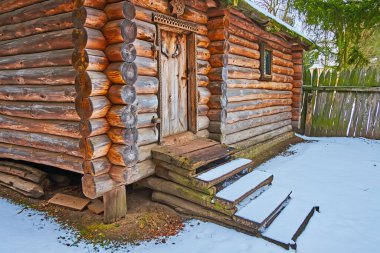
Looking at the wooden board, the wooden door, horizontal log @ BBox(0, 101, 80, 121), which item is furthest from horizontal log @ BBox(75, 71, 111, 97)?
the wooden board

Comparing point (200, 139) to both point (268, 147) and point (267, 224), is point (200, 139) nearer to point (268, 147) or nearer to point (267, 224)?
point (267, 224)

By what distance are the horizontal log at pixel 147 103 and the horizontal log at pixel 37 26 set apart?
1395 millimetres

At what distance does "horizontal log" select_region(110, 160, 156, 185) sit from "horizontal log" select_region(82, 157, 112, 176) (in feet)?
0.38

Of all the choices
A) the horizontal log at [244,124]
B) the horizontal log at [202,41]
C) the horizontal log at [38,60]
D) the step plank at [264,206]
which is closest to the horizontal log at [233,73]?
the horizontal log at [202,41]

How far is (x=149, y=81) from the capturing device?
15.0 feet

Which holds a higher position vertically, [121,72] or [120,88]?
[121,72]

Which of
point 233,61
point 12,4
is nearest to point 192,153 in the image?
point 233,61

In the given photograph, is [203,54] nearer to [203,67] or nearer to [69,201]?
[203,67]

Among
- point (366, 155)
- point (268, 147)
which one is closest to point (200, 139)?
point (268, 147)

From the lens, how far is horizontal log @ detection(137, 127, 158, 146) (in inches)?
177

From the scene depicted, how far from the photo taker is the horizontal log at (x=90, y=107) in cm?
Result: 377

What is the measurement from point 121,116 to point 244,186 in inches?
86.1

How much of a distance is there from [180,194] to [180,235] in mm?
710

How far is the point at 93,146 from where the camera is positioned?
12.6ft
